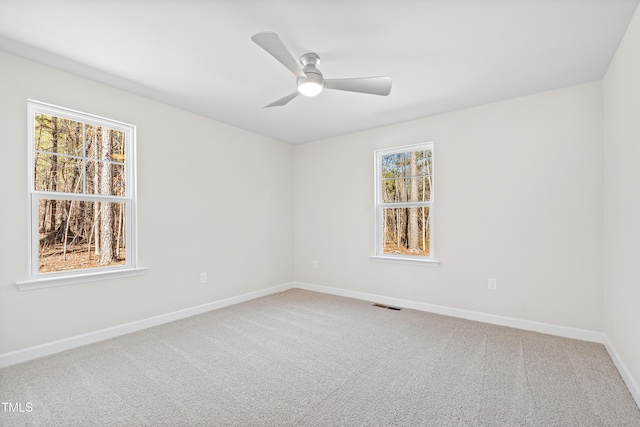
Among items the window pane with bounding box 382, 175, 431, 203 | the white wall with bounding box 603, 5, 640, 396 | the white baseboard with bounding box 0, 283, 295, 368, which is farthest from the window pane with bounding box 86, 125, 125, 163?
the white wall with bounding box 603, 5, 640, 396

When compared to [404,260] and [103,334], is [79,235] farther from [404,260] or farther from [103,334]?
[404,260]

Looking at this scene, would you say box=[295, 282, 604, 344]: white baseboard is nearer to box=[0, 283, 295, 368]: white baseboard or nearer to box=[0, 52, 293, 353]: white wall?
box=[0, 52, 293, 353]: white wall

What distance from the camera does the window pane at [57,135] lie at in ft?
8.30

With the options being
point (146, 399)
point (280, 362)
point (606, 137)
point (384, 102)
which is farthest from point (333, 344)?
point (606, 137)

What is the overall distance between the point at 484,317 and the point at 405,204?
1.60m

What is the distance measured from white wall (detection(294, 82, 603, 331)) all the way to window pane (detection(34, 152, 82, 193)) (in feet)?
10.7

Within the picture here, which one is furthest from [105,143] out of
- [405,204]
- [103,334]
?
[405,204]

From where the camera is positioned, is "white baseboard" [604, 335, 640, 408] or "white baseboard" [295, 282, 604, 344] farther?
"white baseboard" [295, 282, 604, 344]

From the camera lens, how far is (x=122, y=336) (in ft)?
9.41

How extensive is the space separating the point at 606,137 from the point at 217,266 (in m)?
4.31

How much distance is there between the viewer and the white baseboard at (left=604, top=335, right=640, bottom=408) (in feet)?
6.05

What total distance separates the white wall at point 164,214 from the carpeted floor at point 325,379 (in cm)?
34

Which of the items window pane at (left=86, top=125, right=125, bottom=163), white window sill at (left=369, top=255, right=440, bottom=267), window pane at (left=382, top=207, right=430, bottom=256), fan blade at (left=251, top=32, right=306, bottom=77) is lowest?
white window sill at (left=369, top=255, right=440, bottom=267)

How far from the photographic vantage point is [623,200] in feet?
7.00
